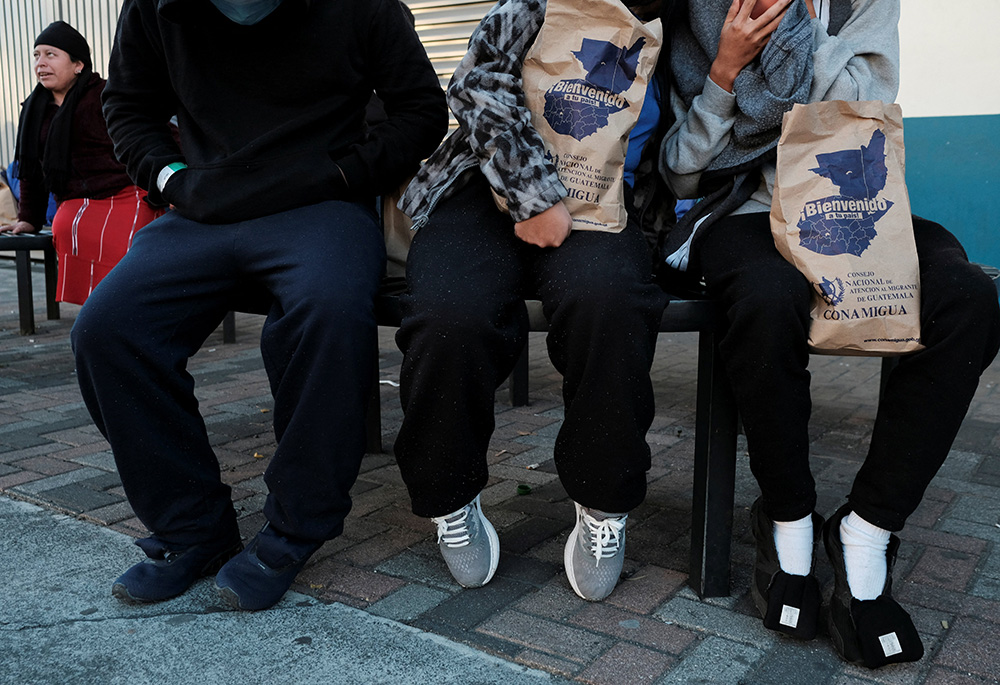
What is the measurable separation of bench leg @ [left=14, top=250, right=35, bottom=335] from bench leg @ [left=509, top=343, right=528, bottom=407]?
3359 millimetres

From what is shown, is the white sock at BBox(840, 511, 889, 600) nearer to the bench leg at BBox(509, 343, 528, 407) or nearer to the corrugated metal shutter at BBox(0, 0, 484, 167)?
the bench leg at BBox(509, 343, 528, 407)

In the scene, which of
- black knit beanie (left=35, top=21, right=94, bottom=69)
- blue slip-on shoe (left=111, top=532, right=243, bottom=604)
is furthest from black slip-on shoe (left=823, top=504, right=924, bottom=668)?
black knit beanie (left=35, top=21, right=94, bottom=69)

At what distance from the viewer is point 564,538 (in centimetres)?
249

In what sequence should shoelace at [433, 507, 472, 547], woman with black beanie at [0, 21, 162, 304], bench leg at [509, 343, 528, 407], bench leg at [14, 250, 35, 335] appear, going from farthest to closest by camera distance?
bench leg at [14, 250, 35, 335] → woman with black beanie at [0, 21, 162, 304] → bench leg at [509, 343, 528, 407] → shoelace at [433, 507, 472, 547]

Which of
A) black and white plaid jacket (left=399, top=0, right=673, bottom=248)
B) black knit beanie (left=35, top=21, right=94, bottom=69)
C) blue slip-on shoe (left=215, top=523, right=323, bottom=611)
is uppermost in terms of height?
black knit beanie (left=35, top=21, right=94, bottom=69)

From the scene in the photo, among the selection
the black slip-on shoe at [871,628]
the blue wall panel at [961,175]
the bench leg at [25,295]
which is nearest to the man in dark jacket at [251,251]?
the black slip-on shoe at [871,628]

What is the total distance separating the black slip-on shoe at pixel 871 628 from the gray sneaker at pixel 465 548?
76 cm

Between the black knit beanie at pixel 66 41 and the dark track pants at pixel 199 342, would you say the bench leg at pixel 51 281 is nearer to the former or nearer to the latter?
the black knit beanie at pixel 66 41

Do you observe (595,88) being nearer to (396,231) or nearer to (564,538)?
(396,231)

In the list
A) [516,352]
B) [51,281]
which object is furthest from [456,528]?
[51,281]

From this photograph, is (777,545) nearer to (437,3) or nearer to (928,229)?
(928,229)

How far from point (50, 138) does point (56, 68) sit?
0.43 m

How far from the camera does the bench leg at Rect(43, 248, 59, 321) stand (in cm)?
605

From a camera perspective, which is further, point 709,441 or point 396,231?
point 396,231
